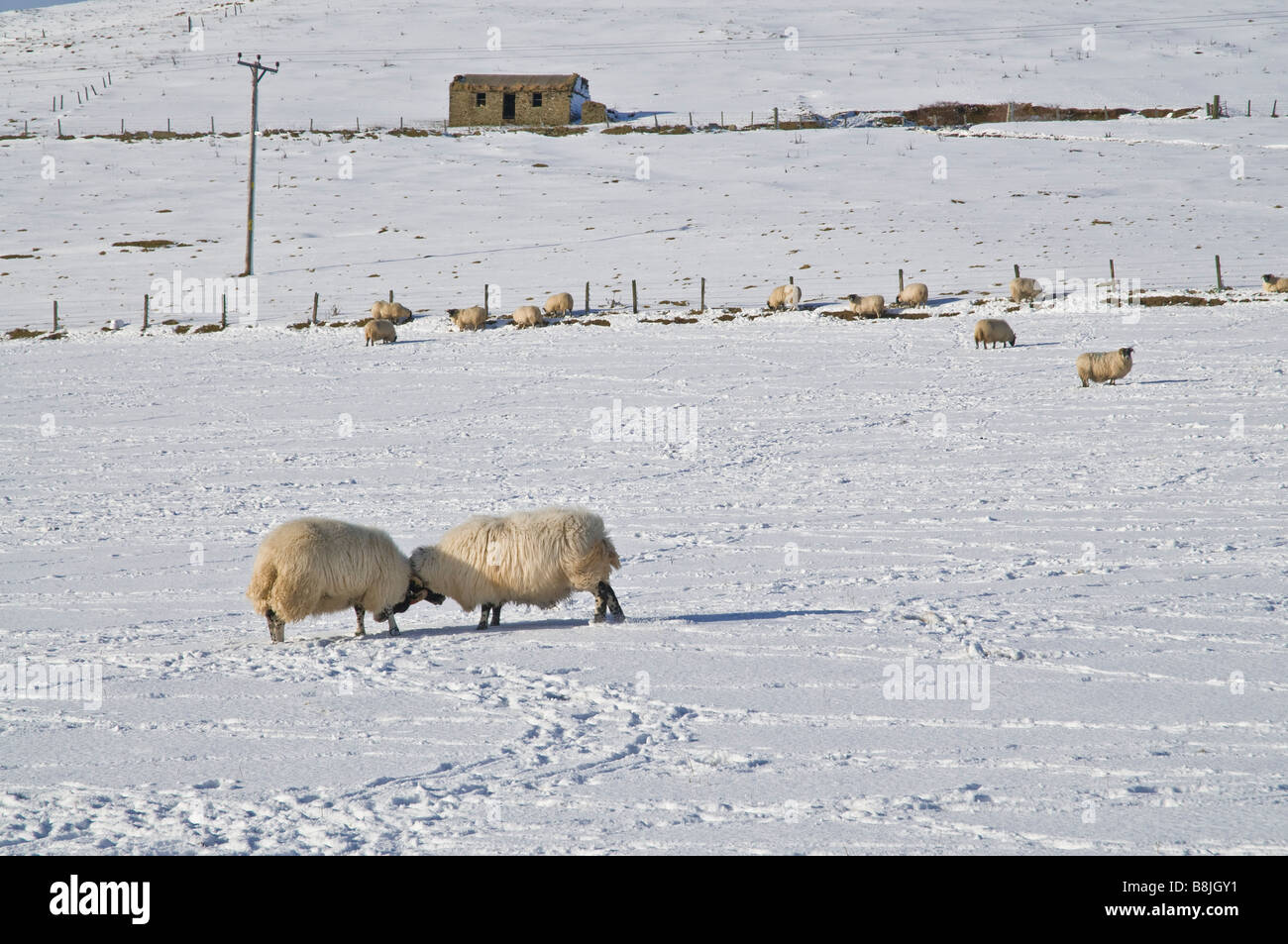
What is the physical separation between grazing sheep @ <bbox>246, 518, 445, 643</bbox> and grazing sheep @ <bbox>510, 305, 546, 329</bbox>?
67.8 ft

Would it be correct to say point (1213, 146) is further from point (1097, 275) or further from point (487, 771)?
point (487, 771)

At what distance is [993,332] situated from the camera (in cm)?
2341

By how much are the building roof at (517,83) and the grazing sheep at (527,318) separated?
42.6 metres

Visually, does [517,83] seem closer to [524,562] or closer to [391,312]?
[391,312]

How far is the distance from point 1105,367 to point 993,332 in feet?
14.0

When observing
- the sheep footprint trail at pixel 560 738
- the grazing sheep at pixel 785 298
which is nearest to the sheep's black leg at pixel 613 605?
the sheep footprint trail at pixel 560 738

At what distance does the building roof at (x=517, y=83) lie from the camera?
221 ft

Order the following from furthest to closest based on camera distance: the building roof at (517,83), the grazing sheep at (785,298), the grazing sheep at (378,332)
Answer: the building roof at (517,83), the grazing sheep at (785,298), the grazing sheep at (378,332)

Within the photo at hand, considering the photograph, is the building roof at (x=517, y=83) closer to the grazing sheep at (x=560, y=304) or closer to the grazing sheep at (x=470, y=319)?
the grazing sheep at (x=560, y=304)

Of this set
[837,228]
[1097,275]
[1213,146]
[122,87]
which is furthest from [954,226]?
[122,87]

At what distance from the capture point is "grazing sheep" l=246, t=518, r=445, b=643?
8.38 meters

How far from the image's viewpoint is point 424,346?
27.0 m

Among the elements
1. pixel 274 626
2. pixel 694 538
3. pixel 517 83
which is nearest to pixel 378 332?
pixel 694 538

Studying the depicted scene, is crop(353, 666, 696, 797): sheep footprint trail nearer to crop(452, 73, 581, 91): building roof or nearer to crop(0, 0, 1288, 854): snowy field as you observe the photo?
crop(0, 0, 1288, 854): snowy field
